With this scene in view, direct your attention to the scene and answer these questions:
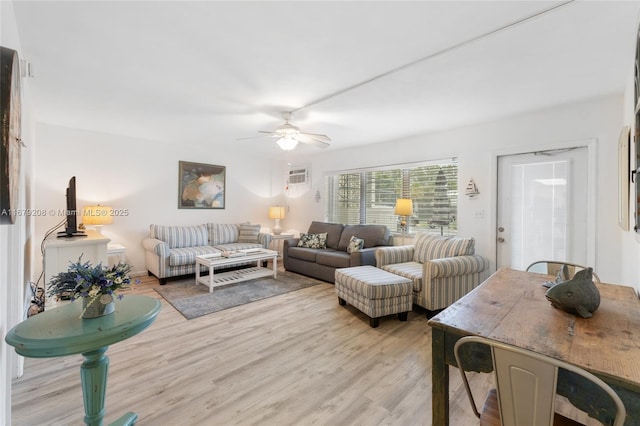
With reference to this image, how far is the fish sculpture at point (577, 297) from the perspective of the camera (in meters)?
1.23

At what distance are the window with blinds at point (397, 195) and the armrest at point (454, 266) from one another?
82 cm

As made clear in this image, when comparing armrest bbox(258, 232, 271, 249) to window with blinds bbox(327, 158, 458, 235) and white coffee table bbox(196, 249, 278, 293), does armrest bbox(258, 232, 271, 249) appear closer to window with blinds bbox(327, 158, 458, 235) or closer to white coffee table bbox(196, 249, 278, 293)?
white coffee table bbox(196, 249, 278, 293)

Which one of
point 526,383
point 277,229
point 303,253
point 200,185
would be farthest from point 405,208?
point 200,185

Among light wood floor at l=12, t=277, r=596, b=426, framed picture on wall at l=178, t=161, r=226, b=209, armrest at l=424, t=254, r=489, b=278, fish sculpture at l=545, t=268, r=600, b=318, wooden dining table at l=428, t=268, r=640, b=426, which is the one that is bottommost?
light wood floor at l=12, t=277, r=596, b=426

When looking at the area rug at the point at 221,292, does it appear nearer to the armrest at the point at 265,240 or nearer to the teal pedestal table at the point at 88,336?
the armrest at the point at 265,240

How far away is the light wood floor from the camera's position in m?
1.63

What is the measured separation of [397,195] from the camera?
189 inches

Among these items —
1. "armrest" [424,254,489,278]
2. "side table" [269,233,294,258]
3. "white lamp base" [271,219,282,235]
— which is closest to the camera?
"armrest" [424,254,489,278]

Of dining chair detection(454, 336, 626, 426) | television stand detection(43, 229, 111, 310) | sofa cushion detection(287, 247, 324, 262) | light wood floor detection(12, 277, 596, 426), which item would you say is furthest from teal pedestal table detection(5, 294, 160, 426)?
sofa cushion detection(287, 247, 324, 262)

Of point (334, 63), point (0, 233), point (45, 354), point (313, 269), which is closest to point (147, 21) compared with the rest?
point (334, 63)

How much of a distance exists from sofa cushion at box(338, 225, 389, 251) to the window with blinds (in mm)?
414

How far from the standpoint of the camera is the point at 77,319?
1320mm

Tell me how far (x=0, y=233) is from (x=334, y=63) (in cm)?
222

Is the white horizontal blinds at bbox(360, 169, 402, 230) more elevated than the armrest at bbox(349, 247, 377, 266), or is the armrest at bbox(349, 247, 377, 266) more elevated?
the white horizontal blinds at bbox(360, 169, 402, 230)
